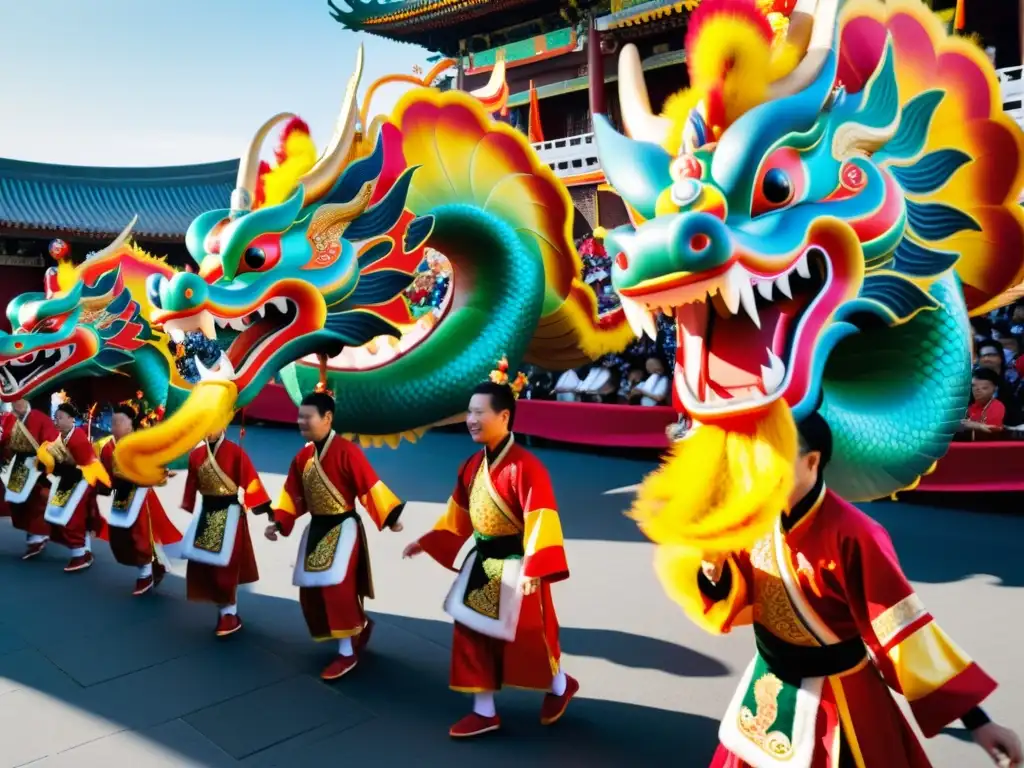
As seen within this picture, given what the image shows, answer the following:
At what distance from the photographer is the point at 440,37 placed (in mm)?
14445

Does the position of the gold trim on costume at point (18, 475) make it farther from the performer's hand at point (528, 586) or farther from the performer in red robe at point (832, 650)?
the performer in red robe at point (832, 650)

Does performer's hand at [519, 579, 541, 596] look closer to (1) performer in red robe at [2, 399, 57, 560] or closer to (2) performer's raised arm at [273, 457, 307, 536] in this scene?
(2) performer's raised arm at [273, 457, 307, 536]

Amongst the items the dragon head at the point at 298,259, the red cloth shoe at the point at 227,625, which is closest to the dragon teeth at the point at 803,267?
the dragon head at the point at 298,259

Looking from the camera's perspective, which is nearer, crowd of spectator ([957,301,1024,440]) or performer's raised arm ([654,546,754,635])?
performer's raised arm ([654,546,754,635])

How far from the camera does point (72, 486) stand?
476 cm

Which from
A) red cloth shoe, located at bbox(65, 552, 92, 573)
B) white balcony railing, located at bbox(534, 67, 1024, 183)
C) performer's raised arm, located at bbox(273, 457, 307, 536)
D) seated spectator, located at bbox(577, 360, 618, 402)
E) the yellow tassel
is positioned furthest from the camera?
white balcony railing, located at bbox(534, 67, 1024, 183)

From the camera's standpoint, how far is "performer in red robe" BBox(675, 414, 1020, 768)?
144 cm

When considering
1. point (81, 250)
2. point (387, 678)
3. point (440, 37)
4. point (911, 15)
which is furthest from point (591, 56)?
point (387, 678)

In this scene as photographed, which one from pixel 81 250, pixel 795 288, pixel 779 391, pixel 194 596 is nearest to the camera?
pixel 779 391

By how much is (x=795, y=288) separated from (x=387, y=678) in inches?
81.7

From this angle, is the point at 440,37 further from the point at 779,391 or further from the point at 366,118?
the point at 779,391

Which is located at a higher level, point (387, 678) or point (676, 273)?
point (676, 273)

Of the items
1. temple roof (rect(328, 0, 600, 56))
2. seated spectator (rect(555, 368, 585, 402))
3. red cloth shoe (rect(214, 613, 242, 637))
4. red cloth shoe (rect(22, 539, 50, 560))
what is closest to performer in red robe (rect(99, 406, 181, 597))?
red cloth shoe (rect(214, 613, 242, 637))

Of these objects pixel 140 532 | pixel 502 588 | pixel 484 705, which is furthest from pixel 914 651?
pixel 140 532
